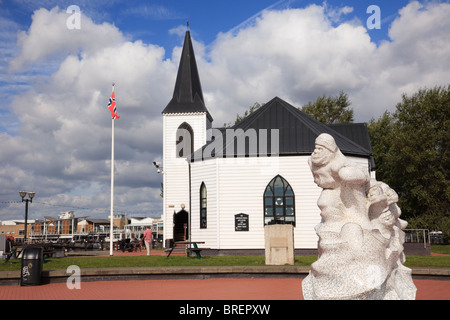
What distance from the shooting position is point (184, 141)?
119 feet

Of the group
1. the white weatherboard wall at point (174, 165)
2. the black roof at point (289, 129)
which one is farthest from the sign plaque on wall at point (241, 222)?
the white weatherboard wall at point (174, 165)

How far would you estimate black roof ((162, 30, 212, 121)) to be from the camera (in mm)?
36594

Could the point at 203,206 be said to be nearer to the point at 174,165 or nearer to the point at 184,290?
the point at 174,165

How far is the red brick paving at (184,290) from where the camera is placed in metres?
10.5

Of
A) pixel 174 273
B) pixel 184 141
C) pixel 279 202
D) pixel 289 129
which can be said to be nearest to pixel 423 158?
pixel 289 129

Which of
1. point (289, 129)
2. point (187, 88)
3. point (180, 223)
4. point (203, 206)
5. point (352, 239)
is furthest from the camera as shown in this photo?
point (187, 88)

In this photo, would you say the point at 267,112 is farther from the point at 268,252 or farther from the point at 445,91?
the point at 445,91

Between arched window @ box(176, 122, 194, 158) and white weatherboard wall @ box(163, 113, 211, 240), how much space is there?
0.86 ft

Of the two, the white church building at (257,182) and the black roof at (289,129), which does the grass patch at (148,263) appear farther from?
the black roof at (289,129)

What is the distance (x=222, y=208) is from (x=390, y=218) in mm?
18689

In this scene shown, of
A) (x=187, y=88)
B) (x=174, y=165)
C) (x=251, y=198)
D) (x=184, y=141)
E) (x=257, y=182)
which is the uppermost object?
(x=187, y=88)

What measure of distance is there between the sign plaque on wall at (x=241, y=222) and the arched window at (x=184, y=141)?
1173 centimetres

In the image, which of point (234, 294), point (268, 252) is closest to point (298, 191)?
point (268, 252)

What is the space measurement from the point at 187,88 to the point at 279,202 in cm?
1619
